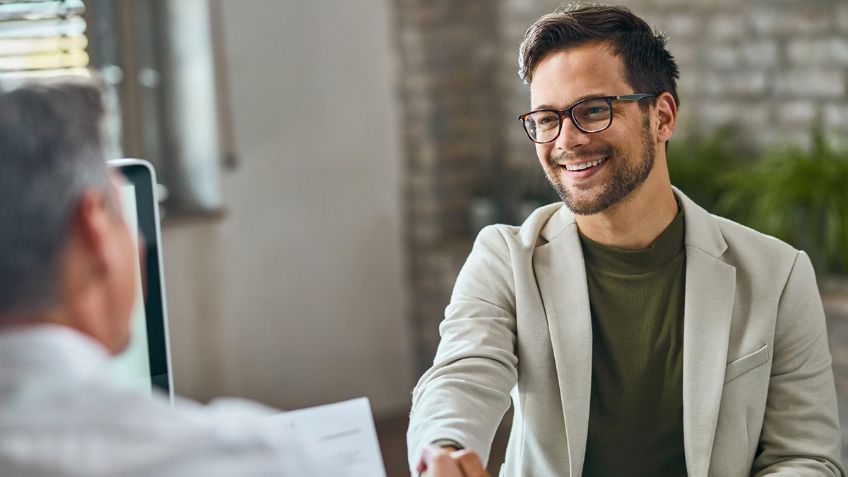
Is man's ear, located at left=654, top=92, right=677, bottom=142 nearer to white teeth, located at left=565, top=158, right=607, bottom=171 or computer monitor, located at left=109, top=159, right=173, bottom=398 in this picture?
white teeth, located at left=565, top=158, right=607, bottom=171

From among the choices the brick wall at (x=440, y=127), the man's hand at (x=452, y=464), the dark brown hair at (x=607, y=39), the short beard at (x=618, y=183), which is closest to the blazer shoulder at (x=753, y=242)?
the short beard at (x=618, y=183)

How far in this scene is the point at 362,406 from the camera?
1.45 metres

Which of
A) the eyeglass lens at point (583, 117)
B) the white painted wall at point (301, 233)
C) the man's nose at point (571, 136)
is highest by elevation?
the eyeglass lens at point (583, 117)

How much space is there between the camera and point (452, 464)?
1411 mm

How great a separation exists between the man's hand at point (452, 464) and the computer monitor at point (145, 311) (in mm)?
342

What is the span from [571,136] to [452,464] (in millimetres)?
558

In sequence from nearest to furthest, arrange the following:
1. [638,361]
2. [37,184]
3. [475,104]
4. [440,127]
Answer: [37,184] → [638,361] → [440,127] → [475,104]

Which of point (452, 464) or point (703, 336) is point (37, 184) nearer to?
point (452, 464)

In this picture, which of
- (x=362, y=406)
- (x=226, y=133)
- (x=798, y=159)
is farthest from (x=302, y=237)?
(x=362, y=406)

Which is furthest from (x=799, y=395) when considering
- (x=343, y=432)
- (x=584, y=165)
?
(x=343, y=432)

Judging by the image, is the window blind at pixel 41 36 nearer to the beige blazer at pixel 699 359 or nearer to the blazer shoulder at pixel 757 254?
the beige blazer at pixel 699 359

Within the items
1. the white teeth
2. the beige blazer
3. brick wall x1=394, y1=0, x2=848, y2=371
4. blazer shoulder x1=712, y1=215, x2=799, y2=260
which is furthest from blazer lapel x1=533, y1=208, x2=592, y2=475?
brick wall x1=394, y1=0, x2=848, y2=371

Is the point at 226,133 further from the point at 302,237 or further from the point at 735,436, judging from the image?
the point at 735,436

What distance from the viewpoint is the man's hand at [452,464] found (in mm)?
1404
